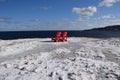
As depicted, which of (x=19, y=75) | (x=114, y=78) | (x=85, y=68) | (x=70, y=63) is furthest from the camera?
(x=70, y=63)

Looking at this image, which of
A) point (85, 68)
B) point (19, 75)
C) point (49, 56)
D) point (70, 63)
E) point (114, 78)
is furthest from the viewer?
point (49, 56)

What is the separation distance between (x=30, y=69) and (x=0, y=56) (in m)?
5.35

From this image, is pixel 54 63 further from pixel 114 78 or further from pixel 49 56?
pixel 114 78

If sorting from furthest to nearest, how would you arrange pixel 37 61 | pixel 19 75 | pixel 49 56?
1. pixel 49 56
2. pixel 37 61
3. pixel 19 75

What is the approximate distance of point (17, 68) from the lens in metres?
11.8

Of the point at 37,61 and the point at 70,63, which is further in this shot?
the point at 37,61

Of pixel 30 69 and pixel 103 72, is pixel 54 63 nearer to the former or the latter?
pixel 30 69

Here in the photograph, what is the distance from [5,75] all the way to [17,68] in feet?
4.27

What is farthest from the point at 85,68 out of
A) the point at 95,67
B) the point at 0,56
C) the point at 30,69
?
the point at 0,56

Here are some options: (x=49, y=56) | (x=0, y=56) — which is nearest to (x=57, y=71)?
(x=49, y=56)

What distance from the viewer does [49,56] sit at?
49.8 ft

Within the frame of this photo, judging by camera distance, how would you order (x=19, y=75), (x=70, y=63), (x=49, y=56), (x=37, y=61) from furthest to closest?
(x=49, y=56) < (x=37, y=61) < (x=70, y=63) < (x=19, y=75)

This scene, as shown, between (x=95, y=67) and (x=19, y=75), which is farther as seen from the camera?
(x=95, y=67)

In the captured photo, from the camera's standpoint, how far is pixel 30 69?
11461 millimetres
